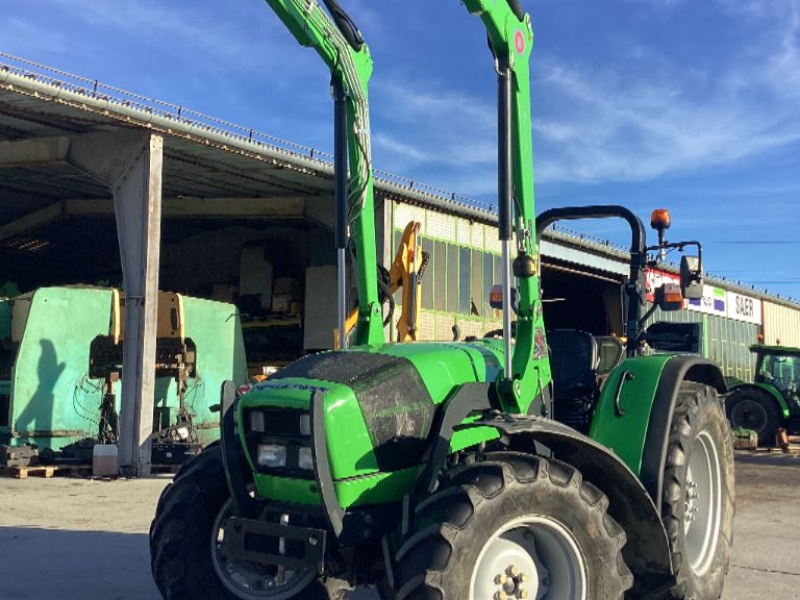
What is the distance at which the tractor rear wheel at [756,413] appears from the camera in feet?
58.4

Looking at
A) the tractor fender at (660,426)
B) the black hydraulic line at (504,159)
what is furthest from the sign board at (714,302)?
the black hydraulic line at (504,159)

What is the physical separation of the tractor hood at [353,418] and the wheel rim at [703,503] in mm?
1954

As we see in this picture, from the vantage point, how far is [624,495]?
4.19 meters

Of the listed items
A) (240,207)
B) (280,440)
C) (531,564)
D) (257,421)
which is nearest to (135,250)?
(240,207)

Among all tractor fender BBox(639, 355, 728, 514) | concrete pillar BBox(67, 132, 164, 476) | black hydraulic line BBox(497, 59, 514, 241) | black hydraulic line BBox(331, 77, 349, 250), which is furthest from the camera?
concrete pillar BBox(67, 132, 164, 476)

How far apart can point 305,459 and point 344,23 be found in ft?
8.40

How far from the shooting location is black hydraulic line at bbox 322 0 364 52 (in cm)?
503

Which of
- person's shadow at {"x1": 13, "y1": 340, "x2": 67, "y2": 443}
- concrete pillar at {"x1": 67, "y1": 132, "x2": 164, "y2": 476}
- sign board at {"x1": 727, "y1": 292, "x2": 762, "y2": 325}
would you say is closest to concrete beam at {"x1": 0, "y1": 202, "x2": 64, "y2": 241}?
concrete pillar at {"x1": 67, "y1": 132, "x2": 164, "y2": 476}

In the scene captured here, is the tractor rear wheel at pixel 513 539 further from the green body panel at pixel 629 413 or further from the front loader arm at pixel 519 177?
the green body panel at pixel 629 413

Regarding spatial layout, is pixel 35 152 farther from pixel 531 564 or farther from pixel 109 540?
pixel 531 564

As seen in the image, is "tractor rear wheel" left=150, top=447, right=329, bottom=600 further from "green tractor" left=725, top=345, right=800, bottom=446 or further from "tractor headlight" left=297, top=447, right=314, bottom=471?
"green tractor" left=725, top=345, right=800, bottom=446

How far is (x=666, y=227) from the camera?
568 centimetres

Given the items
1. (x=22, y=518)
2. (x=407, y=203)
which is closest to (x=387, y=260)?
(x=407, y=203)

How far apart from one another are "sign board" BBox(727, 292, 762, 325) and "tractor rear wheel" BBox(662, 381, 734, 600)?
34.3 meters
